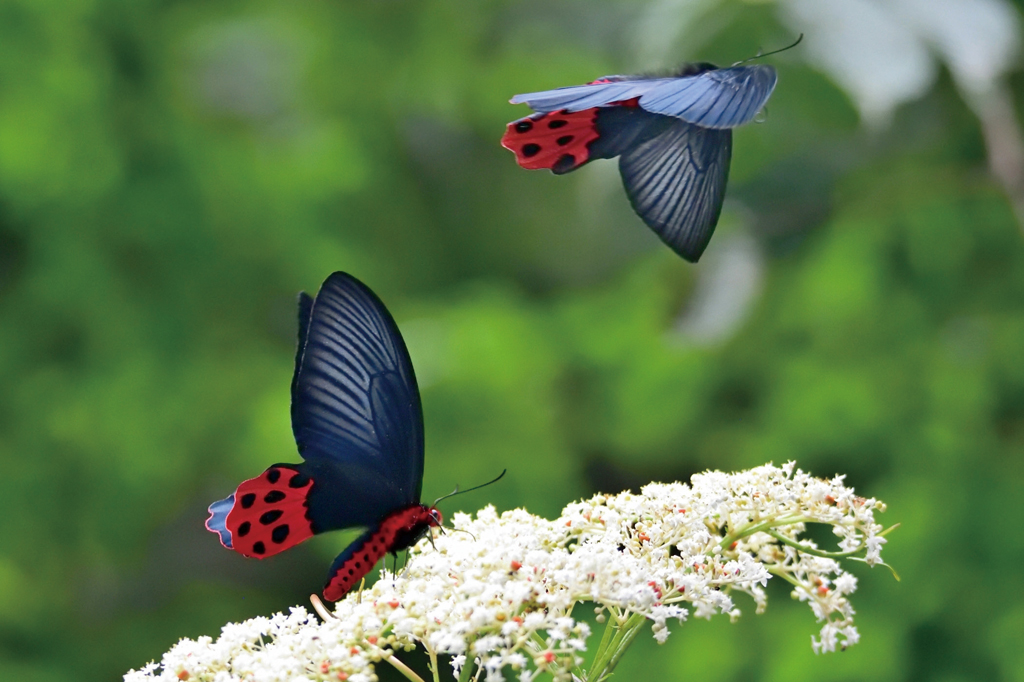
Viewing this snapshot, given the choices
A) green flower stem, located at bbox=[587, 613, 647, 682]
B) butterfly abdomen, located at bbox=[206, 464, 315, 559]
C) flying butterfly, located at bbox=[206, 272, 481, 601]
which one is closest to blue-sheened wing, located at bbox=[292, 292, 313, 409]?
flying butterfly, located at bbox=[206, 272, 481, 601]

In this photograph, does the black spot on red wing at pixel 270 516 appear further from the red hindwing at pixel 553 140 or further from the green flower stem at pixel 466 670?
the red hindwing at pixel 553 140

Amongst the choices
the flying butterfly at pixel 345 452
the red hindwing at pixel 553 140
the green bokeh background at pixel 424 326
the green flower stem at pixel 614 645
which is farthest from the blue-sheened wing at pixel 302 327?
the green bokeh background at pixel 424 326

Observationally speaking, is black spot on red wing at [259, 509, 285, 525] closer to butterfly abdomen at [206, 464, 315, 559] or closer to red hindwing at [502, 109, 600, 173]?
butterfly abdomen at [206, 464, 315, 559]

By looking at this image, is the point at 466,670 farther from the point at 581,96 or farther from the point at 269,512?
the point at 581,96

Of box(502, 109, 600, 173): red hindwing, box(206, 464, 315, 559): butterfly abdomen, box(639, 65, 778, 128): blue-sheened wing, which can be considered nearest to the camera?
box(639, 65, 778, 128): blue-sheened wing

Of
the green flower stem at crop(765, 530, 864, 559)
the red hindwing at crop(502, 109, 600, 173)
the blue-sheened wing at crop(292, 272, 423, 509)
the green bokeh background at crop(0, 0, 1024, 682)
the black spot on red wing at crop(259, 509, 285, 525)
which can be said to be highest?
the green bokeh background at crop(0, 0, 1024, 682)

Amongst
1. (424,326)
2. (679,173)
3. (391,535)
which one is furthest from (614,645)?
(424,326)

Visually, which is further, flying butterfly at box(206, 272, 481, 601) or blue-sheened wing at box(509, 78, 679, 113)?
flying butterfly at box(206, 272, 481, 601)
